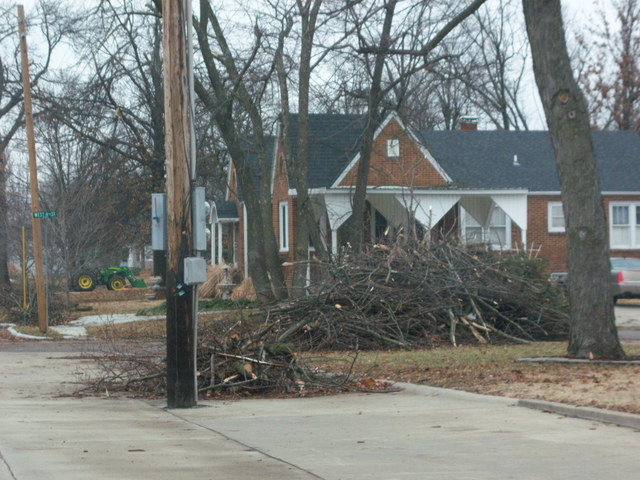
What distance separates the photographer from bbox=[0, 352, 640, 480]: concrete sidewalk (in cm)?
810

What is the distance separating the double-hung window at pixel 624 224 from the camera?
128 feet

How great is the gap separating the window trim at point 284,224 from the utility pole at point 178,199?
23.6 meters

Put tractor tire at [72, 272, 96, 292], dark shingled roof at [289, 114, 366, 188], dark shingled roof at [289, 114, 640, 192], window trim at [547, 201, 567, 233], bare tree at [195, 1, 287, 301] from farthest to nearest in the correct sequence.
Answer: tractor tire at [72, 272, 96, 292]
window trim at [547, 201, 567, 233]
dark shingled roof at [289, 114, 640, 192]
dark shingled roof at [289, 114, 366, 188]
bare tree at [195, 1, 287, 301]

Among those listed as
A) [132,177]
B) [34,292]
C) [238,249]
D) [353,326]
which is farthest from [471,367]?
[132,177]

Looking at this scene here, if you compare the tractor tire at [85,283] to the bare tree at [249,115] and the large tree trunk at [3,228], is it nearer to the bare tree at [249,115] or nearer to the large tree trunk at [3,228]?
the large tree trunk at [3,228]

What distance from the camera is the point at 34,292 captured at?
30.1 metres

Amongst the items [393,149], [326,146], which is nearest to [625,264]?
[393,149]

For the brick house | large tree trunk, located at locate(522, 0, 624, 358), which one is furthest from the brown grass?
the brick house

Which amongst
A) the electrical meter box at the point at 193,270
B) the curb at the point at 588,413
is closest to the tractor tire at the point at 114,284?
the electrical meter box at the point at 193,270

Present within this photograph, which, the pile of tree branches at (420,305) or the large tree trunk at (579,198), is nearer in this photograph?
the large tree trunk at (579,198)

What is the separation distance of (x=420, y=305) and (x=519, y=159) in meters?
21.9

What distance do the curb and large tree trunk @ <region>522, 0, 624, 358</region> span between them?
374 centimetres

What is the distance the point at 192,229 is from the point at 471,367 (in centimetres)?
530

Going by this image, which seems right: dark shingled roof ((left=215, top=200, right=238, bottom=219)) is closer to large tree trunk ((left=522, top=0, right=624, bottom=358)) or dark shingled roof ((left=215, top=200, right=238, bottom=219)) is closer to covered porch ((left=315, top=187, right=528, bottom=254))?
covered porch ((left=315, top=187, right=528, bottom=254))
